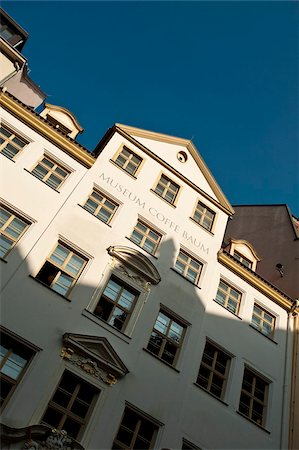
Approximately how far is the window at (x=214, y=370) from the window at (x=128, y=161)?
27.1 feet

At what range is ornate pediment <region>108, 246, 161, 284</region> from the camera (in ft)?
55.6

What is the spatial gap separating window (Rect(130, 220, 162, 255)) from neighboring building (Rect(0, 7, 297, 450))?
0.28 feet

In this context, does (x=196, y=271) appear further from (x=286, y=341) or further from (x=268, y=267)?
(x=268, y=267)

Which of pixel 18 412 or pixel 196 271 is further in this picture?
pixel 196 271

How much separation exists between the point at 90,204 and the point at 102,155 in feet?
9.58

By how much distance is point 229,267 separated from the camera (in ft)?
68.1

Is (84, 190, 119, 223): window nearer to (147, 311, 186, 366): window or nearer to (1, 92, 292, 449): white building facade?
(1, 92, 292, 449): white building facade

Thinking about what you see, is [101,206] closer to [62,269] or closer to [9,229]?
[62,269]

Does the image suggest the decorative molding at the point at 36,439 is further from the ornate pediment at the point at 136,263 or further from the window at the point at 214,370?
the ornate pediment at the point at 136,263

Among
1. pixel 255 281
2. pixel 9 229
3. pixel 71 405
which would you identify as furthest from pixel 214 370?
pixel 9 229

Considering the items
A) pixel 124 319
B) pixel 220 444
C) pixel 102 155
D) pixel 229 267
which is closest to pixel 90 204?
pixel 102 155

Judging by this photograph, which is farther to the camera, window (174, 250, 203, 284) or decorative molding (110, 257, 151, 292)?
window (174, 250, 203, 284)

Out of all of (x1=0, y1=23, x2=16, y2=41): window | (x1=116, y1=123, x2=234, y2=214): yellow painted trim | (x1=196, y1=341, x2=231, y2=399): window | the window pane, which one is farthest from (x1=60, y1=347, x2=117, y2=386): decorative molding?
(x1=0, y1=23, x2=16, y2=41): window

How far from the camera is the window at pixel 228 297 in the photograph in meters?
19.6
